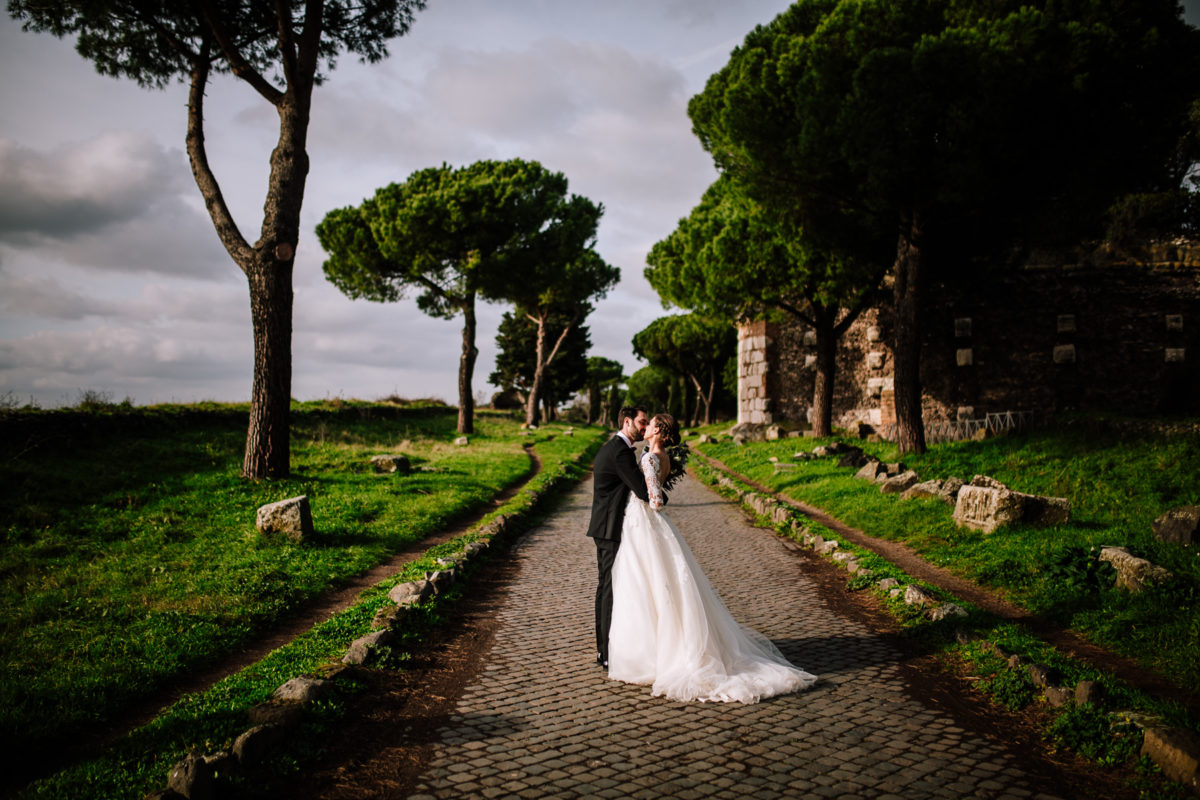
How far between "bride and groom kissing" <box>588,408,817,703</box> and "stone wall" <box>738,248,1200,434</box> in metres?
17.4

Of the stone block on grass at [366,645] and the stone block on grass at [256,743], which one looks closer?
the stone block on grass at [256,743]

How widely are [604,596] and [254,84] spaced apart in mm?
13105

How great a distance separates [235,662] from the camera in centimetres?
546

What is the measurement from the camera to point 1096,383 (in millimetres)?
18469

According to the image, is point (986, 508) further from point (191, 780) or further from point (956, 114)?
point (191, 780)

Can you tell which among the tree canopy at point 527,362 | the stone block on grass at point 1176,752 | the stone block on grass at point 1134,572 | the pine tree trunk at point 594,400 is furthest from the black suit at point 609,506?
the pine tree trunk at point 594,400

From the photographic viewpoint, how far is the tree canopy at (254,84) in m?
12.7

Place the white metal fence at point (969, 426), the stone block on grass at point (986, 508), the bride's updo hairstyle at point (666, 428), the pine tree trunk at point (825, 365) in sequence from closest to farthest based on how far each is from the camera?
the bride's updo hairstyle at point (666, 428)
the stone block on grass at point (986, 508)
the white metal fence at point (969, 426)
the pine tree trunk at point (825, 365)

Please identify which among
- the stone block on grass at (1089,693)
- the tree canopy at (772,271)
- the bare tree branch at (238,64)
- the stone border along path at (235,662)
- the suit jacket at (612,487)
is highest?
the bare tree branch at (238,64)

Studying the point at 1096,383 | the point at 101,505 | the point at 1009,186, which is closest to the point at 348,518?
the point at 101,505

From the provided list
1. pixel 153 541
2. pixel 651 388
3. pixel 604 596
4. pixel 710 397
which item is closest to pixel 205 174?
pixel 153 541

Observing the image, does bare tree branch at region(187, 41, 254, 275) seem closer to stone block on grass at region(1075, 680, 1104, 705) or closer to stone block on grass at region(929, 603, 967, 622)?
stone block on grass at region(929, 603, 967, 622)

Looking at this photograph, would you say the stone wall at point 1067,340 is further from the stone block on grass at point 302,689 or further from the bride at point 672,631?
the stone block on grass at point 302,689

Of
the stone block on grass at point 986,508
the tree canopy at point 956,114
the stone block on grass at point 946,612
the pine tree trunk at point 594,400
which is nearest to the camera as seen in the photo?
the stone block on grass at point 946,612
